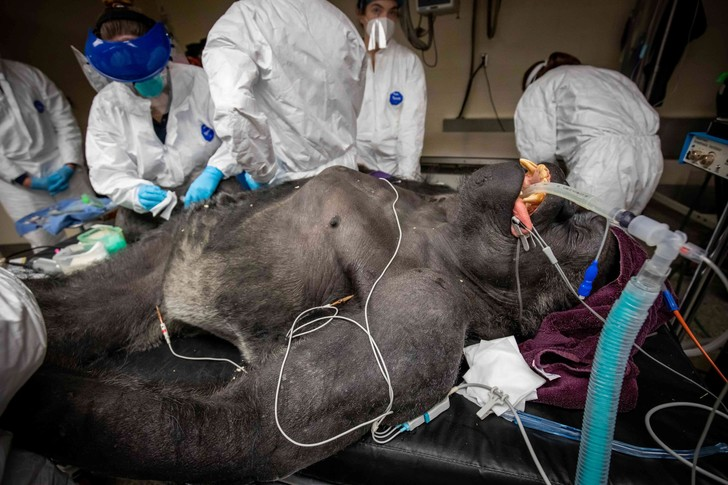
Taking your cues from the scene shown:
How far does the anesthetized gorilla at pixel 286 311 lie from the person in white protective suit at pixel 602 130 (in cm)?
125

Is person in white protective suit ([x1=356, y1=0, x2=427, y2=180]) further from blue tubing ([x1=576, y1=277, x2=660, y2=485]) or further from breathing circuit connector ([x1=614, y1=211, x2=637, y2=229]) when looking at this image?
blue tubing ([x1=576, y1=277, x2=660, y2=485])

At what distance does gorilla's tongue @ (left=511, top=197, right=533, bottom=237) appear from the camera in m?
1.02

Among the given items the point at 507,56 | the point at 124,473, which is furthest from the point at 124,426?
the point at 507,56

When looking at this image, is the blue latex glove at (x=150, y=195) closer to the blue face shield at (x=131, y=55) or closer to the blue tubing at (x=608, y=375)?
the blue face shield at (x=131, y=55)

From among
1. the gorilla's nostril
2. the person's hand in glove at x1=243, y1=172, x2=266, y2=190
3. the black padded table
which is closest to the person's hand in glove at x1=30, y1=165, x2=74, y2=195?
the person's hand in glove at x1=243, y1=172, x2=266, y2=190

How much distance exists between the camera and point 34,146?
304 centimetres

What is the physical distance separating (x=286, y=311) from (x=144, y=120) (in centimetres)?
174

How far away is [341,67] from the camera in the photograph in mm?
1862

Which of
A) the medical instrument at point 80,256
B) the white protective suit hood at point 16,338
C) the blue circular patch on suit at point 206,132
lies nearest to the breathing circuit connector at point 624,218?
the white protective suit hood at point 16,338

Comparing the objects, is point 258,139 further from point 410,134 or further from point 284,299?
point 410,134

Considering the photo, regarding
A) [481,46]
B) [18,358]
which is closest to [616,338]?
[18,358]

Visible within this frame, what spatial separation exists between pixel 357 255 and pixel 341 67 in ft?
4.23

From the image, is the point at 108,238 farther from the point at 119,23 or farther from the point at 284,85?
the point at 284,85

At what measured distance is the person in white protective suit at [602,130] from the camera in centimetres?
210
